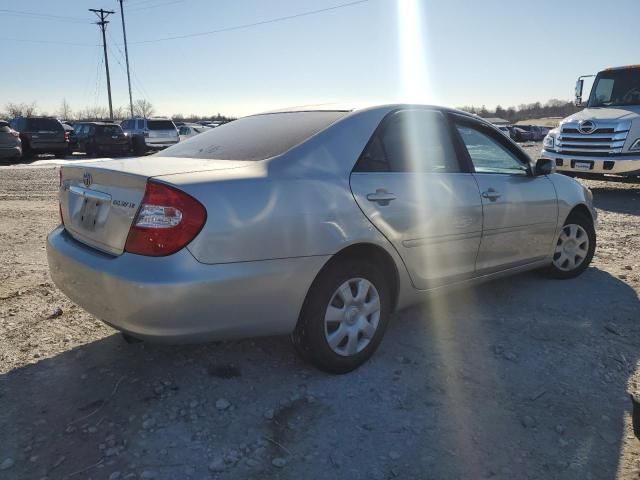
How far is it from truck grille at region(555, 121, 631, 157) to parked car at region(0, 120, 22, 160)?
1685 cm

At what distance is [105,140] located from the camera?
21891 millimetres

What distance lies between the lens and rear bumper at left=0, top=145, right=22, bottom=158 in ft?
Result: 57.1

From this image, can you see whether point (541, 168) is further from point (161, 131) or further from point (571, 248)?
point (161, 131)

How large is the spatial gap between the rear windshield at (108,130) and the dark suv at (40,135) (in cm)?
142

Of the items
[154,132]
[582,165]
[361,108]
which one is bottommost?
[582,165]

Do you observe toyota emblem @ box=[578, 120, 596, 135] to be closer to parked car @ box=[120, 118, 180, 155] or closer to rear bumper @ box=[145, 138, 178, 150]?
parked car @ box=[120, 118, 180, 155]

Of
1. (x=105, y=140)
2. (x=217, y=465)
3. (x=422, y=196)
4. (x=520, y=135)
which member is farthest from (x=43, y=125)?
(x=520, y=135)

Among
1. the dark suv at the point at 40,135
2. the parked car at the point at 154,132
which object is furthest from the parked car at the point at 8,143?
the parked car at the point at 154,132

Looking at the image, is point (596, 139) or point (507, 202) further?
point (596, 139)

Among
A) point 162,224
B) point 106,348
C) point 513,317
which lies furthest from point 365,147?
point 106,348

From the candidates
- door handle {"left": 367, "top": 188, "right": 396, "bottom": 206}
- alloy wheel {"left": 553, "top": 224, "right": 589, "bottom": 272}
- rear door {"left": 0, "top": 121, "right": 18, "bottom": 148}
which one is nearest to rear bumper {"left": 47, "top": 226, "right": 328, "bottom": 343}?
door handle {"left": 367, "top": 188, "right": 396, "bottom": 206}

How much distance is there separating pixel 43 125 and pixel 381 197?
838 inches

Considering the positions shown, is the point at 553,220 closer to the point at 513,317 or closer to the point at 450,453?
the point at 513,317

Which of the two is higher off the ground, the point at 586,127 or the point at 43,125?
the point at 43,125
